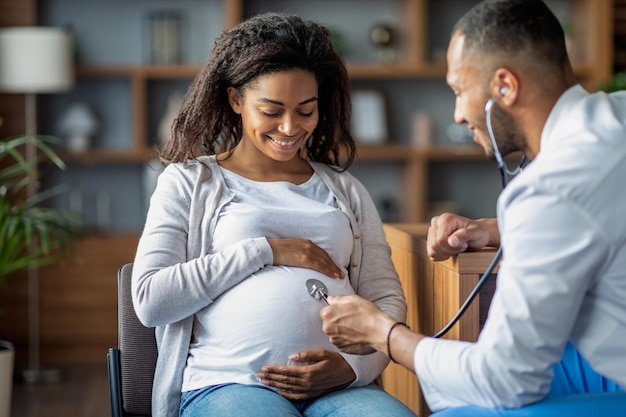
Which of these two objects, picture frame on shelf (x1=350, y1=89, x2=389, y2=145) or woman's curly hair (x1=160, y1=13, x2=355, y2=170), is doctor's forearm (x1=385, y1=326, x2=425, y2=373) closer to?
woman's curly hair (x1=160, y1=13, x2=355, y2=170)

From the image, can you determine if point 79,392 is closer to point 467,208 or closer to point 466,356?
point 467,208

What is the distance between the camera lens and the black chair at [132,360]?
6.72 ft

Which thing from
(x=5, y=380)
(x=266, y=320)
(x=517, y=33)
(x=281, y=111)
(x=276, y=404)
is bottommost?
(x=5, y=380)

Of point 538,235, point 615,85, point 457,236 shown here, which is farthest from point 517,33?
point 615,85

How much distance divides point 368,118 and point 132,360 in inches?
137

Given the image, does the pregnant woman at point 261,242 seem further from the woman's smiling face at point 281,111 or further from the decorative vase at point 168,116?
the decorative vase at point 168,116

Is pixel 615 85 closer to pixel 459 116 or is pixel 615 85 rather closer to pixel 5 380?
pixel 5 380

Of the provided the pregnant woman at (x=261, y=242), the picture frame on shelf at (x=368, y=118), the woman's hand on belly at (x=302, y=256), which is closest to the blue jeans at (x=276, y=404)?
the pregnant woman at (x=261, y=242)

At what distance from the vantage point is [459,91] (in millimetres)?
1577

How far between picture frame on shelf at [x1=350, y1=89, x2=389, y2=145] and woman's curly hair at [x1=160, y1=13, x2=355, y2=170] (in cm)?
303

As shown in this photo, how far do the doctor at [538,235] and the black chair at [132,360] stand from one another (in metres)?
0.58

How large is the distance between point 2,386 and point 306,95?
71.2 inches

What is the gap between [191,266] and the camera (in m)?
1.96

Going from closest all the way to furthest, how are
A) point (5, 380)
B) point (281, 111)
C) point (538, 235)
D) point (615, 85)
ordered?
1. point (538, 235)
2. point (281, 111)
3. point (5, 380)
4. point (615, 85)
